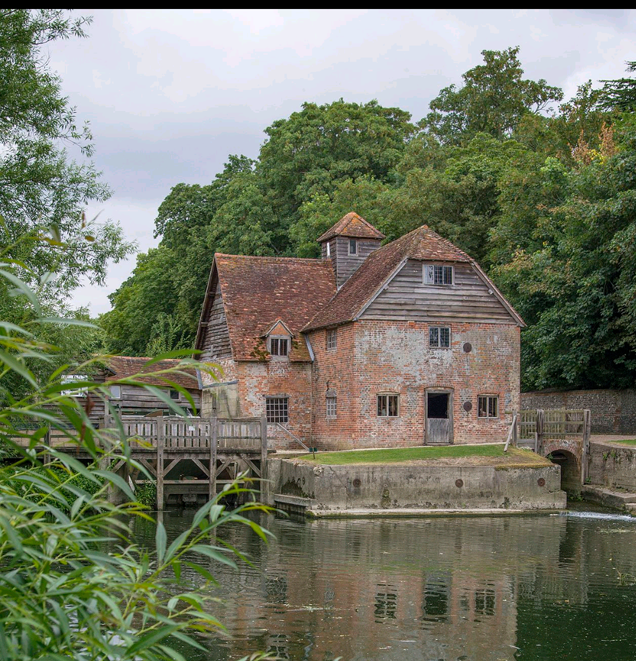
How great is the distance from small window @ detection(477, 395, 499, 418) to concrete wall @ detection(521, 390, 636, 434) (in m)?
7.69

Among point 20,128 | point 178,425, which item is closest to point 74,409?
point 20,128

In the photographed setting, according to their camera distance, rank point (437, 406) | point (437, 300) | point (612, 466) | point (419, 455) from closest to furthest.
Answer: point (419, 455)
point (612, 466)
point (437, 300)
point (437, 406)

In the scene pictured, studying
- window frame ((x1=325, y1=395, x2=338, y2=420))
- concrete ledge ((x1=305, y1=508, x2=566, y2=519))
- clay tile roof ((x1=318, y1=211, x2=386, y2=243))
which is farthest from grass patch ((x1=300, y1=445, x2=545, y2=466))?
clay tile roof ((x1=318, y1=211, x2=386, y2=243))

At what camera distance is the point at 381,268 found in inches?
1393

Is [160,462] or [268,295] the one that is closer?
[160,462]

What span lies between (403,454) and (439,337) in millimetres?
5840

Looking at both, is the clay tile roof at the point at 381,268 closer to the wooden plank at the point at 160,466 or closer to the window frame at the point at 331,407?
the window frame at the point at 331,407

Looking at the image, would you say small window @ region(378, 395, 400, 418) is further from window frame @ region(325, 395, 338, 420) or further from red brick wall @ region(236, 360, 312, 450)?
red brick wall @ region(236, 360, 312, 450)

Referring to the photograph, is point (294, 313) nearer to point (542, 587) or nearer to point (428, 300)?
point (428, 300)

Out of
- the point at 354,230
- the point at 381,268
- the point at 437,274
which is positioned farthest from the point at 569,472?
the point at 354,230

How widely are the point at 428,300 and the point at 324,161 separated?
27766 mm

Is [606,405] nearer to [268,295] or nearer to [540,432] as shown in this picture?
[540,432]

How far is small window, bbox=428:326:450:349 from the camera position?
34156mm

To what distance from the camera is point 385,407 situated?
3356 centimetres
